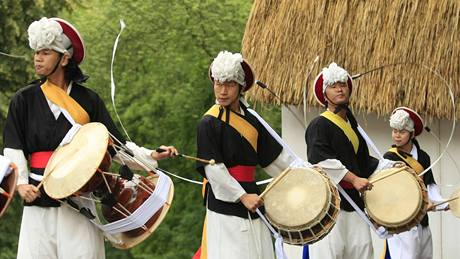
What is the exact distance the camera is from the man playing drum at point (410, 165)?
1059 cm

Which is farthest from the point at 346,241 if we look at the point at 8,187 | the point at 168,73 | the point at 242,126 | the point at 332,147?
the point at 168,73

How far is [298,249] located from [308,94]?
57.9 inches

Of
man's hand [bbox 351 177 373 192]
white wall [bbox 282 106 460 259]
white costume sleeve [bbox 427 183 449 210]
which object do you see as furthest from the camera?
white wall [bbox 282 106 460 259]

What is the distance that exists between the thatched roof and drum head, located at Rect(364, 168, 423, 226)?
6.78 ft

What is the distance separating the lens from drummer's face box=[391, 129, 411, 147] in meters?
10.7

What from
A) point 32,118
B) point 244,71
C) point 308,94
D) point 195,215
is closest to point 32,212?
point 32,118

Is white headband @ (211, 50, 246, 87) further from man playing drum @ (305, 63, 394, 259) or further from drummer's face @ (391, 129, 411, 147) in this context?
drummer's face @ (391, 129, 411, 147)

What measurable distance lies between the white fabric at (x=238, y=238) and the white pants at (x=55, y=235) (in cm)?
83

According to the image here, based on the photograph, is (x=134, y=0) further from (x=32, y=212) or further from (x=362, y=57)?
(x=32, y=212)

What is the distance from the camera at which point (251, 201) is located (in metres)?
7.84

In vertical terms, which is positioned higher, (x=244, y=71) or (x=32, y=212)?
(x=244, y=71)

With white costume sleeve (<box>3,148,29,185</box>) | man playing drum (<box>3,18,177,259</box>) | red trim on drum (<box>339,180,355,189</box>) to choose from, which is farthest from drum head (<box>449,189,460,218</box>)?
white costume sleeve (<box>3,148,29,185</box>)

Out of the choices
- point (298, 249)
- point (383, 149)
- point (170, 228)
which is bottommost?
point (170, 228)

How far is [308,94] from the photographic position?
11789mm
